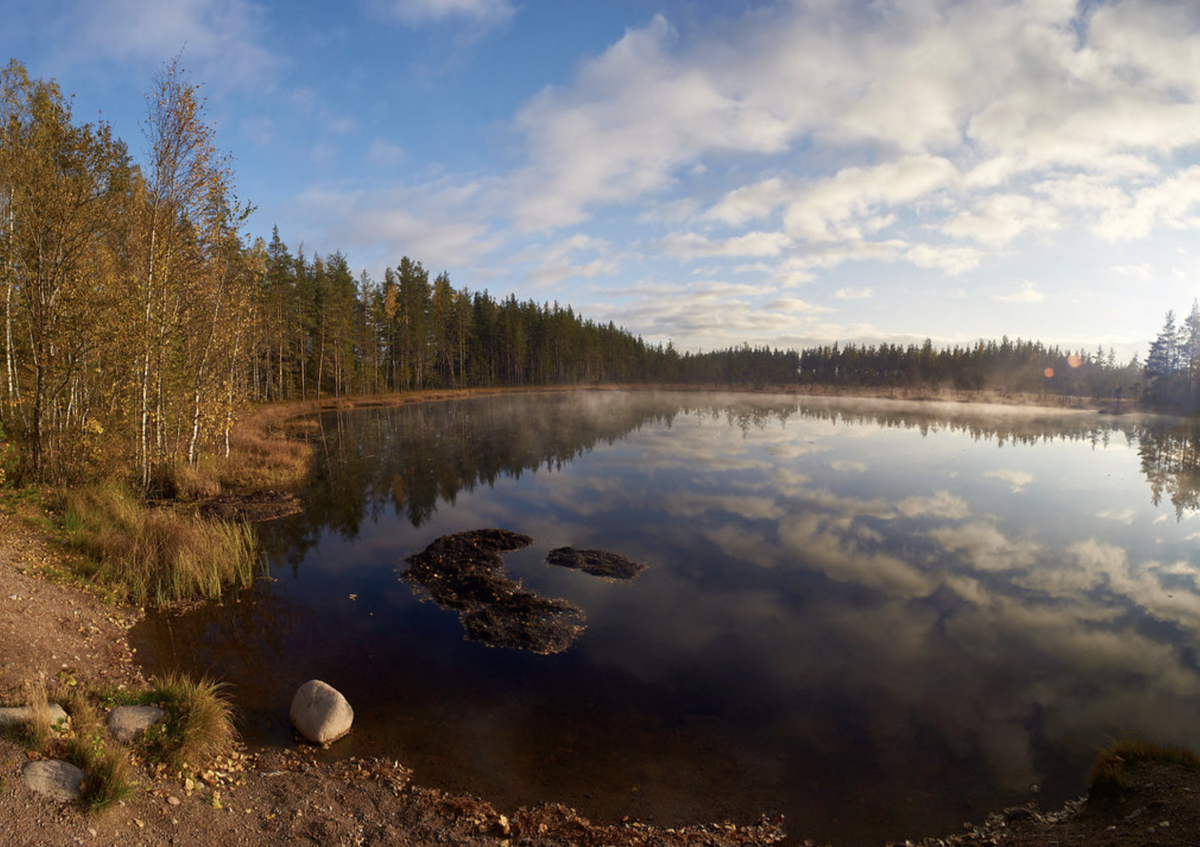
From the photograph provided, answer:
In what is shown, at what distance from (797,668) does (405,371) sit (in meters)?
73.6

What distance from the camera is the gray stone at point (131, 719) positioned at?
6175mm

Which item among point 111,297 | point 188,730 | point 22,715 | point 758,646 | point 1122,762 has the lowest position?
point 758,646

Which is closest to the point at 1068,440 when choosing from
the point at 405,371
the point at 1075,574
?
the point at 1075,574

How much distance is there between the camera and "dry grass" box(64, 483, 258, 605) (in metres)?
11.7

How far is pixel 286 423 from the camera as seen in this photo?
1693 inches

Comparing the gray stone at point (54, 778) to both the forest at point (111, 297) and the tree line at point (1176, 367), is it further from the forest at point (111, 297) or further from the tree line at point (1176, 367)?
the tree line at point (1176, 367)

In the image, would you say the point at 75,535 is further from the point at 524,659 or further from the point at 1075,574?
the point at 1075,574

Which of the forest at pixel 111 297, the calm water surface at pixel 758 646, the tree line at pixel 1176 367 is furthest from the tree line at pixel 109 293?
the tree line at pixel 1176 367

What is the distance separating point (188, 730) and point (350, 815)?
221 centimetres

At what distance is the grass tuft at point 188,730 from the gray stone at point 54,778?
0.89 m

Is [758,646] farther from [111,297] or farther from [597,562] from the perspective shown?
[111,297]

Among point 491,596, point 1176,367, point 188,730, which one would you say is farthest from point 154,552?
point 1176,367

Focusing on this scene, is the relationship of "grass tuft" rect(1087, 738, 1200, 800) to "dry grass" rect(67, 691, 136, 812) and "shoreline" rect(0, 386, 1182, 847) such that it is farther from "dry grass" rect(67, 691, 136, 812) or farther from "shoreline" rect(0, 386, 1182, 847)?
"dry grass" rect(67, 691, 136, 812)

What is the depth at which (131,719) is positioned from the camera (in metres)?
6.41
